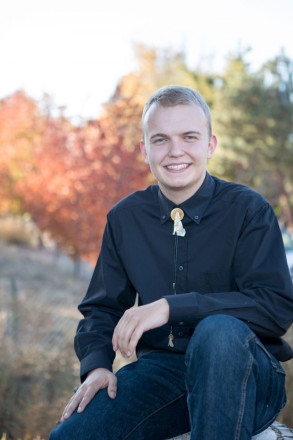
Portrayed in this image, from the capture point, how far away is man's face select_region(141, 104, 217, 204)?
235 centimetres

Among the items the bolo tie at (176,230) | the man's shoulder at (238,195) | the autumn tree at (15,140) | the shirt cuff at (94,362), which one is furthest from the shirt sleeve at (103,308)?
the autumn tree at (15,140)

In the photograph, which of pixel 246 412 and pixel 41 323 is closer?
pixel 246 412

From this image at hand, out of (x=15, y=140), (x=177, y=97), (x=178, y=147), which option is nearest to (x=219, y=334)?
(x=178, y=147)

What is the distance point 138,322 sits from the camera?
192cm

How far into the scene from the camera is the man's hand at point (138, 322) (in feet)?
6.27

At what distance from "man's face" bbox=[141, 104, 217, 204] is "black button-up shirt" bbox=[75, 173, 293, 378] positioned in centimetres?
7

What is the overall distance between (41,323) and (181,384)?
5.74m

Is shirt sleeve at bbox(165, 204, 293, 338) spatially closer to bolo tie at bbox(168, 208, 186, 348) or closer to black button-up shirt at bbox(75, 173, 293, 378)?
black button-up shirt at bbox(75, 173, 293, 378)

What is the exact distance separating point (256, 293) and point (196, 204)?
51 centimetres

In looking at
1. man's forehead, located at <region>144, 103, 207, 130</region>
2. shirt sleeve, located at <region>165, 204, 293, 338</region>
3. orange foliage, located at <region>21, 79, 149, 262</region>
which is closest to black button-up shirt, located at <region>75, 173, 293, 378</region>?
shirt sleeve, located at <region>165, 204, 293, 338</region>

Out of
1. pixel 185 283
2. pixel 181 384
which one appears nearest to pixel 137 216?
pixel 185 283

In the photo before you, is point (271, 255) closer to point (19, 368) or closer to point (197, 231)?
point (197, 231)

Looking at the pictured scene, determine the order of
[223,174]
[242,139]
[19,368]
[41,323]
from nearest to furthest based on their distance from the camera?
[19,368] → [41,323] → [242,139] → [223,174]

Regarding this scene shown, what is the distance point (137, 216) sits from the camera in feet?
8.16
